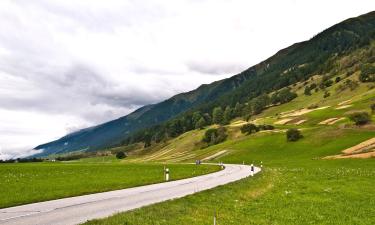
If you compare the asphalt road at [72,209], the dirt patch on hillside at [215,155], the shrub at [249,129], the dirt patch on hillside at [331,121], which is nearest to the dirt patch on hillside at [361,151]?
the dirt patch on hillside at [331,121]

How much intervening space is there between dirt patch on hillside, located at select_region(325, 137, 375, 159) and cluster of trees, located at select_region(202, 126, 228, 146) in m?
86.1

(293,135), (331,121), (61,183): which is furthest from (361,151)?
(61,183)

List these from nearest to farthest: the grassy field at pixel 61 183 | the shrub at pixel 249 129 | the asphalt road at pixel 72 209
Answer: the asphalt road at pixel 72 209 < the grassy field at pixel 61 183 < the shrub at pixel 249 129

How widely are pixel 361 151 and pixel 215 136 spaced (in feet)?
323

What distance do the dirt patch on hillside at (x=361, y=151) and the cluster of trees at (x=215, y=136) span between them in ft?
282

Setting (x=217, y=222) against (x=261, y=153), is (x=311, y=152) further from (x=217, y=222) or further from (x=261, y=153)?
(x=217, y=222)

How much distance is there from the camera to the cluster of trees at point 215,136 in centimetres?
18050

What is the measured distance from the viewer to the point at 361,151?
90.9 meters

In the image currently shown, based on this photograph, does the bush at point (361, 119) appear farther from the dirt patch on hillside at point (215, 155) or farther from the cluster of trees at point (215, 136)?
the cluster of trees at point (215, 136)

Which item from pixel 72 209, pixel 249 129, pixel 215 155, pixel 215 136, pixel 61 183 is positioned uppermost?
pixel 249 129

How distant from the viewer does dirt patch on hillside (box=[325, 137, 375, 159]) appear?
8615cm

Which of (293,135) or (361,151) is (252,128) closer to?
(293,135)

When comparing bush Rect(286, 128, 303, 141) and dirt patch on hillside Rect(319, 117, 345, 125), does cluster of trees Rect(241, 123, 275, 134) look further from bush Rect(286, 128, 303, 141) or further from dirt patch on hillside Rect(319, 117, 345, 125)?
bush Rect(286, 128, 303, 141)

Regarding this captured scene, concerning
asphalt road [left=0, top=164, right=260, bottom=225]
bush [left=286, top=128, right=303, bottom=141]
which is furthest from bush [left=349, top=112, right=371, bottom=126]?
asphalt road [left=0, top=164, right=260, bottom=225]
